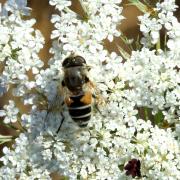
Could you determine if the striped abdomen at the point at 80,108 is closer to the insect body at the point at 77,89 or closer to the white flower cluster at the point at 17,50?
the insect body at the point at 77,89

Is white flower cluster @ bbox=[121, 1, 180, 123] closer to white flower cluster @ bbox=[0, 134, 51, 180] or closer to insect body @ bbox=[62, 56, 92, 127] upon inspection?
insect body @ bbox=[62, 56, 92, 127]

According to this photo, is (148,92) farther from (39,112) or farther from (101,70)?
(39,112)

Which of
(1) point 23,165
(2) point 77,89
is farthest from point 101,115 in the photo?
(1) point 23,165

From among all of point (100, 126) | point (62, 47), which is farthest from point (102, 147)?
point (62, 47)

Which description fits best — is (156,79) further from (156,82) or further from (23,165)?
(23,165)

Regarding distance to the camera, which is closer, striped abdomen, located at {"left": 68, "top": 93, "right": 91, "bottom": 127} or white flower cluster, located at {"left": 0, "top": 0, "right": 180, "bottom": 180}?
striped abdomen, located at {"left": 68, "top": 93, "right": 91, "bottom": 127}

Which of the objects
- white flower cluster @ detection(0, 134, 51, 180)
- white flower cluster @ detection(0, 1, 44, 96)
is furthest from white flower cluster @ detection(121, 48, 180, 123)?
white flower cluster @ detection(0, 134, 51, 180)

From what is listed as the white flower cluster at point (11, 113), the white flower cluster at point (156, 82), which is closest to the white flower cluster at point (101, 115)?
the white flower cluster at point (156, 82)
